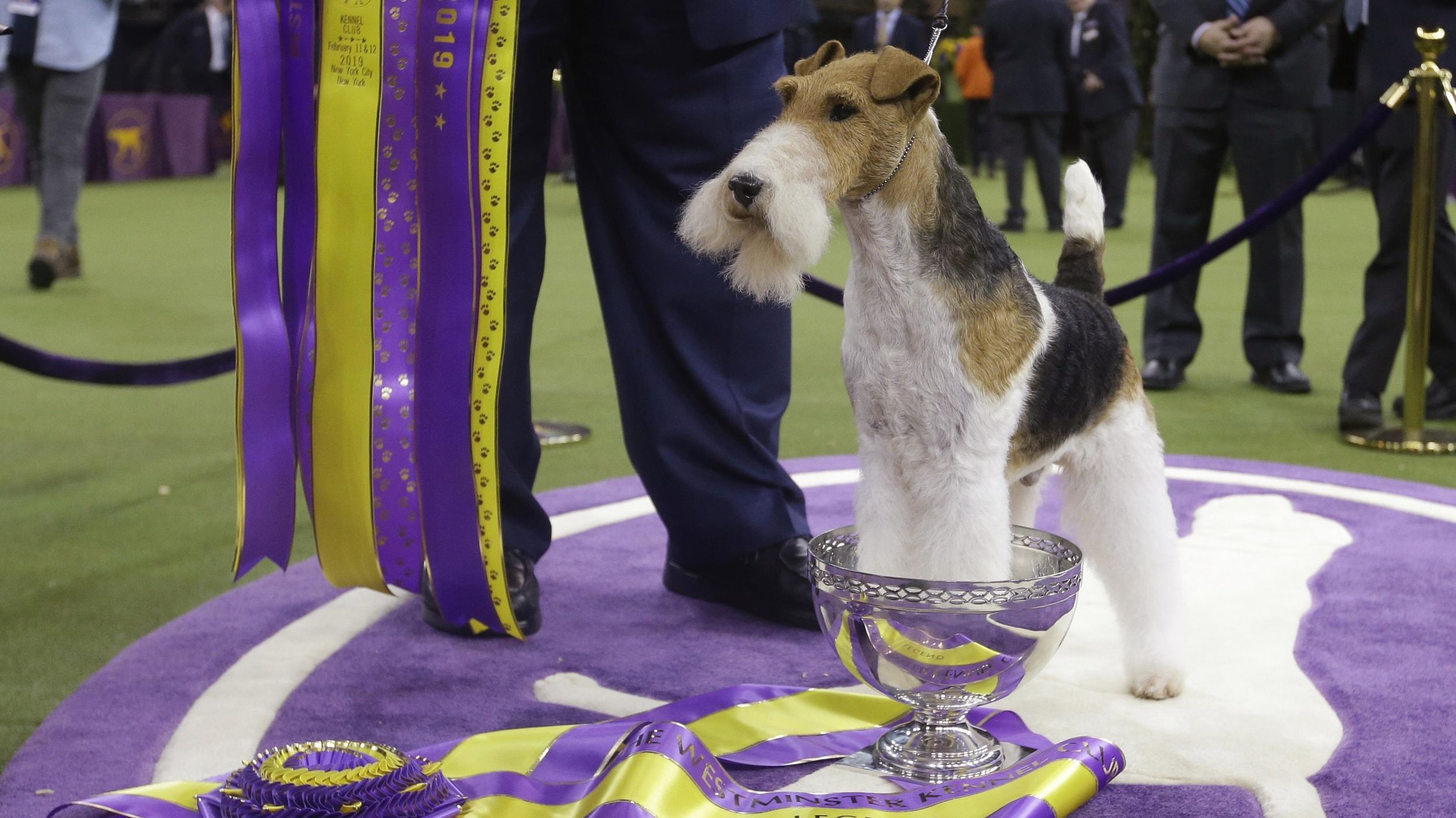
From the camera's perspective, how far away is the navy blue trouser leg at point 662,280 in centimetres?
221

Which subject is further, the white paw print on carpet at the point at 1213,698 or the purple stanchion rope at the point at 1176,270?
the purple stanchion rope at the point at 1176,270

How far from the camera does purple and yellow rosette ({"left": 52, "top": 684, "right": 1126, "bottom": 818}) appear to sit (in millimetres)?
1476

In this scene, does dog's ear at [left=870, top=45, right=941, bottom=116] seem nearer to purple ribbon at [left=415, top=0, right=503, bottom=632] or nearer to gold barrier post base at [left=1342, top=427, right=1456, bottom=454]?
purple ribbon at [left=415, top=0, right=503, bottom=632]

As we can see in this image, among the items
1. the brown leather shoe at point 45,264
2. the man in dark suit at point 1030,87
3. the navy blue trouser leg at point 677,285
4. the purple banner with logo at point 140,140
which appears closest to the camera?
the navy blue trouser leg at point 677,285

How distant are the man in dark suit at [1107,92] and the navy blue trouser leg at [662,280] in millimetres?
7990

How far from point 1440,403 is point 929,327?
3.17m

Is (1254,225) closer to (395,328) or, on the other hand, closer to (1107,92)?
(395,328)

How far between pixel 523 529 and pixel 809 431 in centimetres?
166

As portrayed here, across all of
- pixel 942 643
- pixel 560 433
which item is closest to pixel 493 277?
pixel 942 643

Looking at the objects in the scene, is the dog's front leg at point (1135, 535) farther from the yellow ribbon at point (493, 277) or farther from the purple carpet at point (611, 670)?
the yellow ribbon at point (493, 277)

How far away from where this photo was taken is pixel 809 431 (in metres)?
3.99

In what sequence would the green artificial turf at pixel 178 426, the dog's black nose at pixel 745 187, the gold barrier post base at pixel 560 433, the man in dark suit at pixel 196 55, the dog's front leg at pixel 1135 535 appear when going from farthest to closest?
the man in dark suit at pixel 196 55, the gold barrier post base at pixel 560 433, the green artificial turf at pixel 178 426, the dog's front leg at pixel 1135 535, the dog's black nose at pixel 745 187

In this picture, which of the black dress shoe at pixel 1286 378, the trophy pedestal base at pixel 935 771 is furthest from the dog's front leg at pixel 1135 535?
the black dress shoe at pixel 1286 378

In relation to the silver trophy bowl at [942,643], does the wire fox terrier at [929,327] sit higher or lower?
higher
